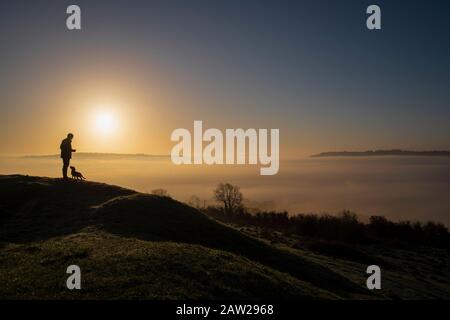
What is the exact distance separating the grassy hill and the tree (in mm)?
80602

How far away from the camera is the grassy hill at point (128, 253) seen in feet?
50.3

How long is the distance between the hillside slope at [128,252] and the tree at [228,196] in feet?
265

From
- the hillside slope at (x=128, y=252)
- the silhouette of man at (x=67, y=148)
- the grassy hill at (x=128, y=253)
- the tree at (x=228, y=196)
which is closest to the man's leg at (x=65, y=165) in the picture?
the silhouette of man at (x=67, y=148)

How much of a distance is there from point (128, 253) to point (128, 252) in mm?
241

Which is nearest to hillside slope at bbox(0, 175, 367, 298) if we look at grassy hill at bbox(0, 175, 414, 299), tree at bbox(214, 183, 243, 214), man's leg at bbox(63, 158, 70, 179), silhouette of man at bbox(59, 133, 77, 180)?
grassy hill at bbox(0, 175, 414, 299)

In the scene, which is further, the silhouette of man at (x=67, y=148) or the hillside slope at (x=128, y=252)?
the silhouette of man at (x=67, y=148)

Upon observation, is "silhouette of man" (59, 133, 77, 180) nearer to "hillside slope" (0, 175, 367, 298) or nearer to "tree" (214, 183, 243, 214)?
"hillside slope" (0, 175, 367, 298)

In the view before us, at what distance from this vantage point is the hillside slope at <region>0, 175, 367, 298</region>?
15398 millimetres

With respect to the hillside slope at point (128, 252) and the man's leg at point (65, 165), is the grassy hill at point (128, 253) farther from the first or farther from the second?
the man's leg at point (65, 165)

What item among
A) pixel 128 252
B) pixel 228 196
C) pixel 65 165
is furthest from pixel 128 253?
pixel 228 196

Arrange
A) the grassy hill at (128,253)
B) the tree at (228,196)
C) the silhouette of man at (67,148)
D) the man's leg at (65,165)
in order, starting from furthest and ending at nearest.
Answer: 1. the tree at (228,196)
2. the man's leg at (65,165)
3. the silhouette of man at (67,148)
4. the grassy hill at (128,253)

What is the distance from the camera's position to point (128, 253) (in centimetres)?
1889
